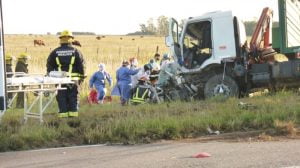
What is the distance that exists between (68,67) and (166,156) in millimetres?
4013

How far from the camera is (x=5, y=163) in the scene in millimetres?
7148

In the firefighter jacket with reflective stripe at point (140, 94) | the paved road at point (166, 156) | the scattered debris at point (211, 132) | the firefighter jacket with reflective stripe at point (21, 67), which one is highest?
the firefighter jacket with reflective stripe at point (21, 67)

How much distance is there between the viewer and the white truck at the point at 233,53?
568 inches

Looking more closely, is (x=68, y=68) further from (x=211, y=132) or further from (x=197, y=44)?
(x=197, y=44)

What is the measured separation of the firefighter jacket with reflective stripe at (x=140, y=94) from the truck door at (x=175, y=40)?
1521 millimetres

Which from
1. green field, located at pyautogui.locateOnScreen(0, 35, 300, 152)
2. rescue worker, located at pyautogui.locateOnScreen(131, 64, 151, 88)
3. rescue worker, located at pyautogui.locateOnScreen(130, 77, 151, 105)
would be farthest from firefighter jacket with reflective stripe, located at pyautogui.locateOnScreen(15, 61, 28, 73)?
green field, located at pyautogui.locateOnScreen(0, 35, 300, 152)

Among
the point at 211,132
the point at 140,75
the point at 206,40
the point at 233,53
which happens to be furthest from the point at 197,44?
the point at 211,132

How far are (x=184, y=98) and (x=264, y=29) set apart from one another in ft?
9.64

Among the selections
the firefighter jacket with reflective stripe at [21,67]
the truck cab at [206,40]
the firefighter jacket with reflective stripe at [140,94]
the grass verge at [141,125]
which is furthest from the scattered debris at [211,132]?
the firefighter jacket with reflective stripe at [21,67]

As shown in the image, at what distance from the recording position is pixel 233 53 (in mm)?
14523

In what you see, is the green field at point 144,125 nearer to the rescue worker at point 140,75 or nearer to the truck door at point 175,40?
the truck door at point 175,40

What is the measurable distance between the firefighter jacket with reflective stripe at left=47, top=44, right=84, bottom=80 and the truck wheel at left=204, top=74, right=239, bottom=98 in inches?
A: 194

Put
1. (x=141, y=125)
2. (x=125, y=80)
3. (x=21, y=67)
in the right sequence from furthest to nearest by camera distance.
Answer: (x=125, y=80) < (x=21, y=67) < (x=141, y=125)

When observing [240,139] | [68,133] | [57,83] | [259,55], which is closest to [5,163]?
[68,133]
